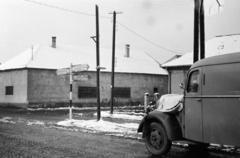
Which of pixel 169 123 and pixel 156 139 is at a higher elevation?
pixel 169 123

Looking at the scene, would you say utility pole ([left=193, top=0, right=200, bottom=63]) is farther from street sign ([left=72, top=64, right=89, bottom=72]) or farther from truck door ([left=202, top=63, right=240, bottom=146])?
street sign ([left=72, top=64, right=89, bottom=72])

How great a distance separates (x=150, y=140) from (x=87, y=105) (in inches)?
1171

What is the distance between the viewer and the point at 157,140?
29.4 feet

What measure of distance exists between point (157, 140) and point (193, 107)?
1437mm

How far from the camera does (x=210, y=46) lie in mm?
29969

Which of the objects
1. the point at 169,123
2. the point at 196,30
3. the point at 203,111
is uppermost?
the point at 196,30

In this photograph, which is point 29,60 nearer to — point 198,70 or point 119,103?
point 119,103

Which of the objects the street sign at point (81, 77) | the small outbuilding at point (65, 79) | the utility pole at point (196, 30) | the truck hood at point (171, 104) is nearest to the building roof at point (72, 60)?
the small outbuilding at point (65, 79)

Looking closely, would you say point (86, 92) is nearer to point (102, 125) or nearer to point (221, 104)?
point (102, 125)

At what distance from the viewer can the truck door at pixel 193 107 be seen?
7859mm

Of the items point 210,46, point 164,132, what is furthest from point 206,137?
point 210,46

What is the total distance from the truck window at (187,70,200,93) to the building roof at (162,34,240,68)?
1895cm

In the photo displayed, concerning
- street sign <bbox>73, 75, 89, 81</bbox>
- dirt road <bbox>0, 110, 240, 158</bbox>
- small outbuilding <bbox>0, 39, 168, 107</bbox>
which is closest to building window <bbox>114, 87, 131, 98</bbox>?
small outbuilding <bbox>0, 39, 168, 107</bbox>

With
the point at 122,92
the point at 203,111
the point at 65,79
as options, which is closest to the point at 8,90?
the point at 65,79
